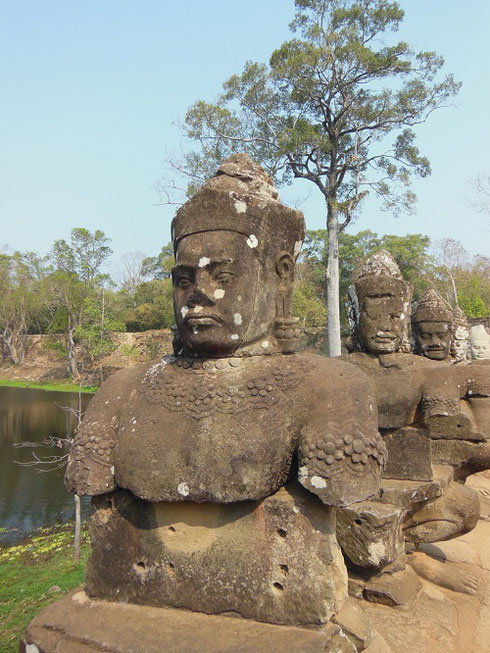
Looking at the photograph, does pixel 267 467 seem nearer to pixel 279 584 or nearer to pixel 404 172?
pixel 279 584

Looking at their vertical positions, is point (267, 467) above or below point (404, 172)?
below

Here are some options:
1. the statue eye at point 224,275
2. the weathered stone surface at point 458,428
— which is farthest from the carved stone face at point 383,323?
the statue eye at point 224,275

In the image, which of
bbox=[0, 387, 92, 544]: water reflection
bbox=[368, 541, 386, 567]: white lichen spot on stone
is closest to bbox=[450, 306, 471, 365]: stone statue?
bbox=[368, 541, 386, 567]: white lichen spot on stone

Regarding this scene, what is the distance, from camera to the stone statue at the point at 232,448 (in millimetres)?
2027

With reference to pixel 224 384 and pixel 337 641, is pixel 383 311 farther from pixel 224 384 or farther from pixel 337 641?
pixel 337 641

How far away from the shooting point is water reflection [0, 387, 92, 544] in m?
9.36

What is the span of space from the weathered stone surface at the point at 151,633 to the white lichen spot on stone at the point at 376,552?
1335mm

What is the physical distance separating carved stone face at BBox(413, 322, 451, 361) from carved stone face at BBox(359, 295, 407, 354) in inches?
57.7

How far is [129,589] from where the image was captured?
7.29 feet

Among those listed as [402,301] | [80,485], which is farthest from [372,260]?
[80,485]

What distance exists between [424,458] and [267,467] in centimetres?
230

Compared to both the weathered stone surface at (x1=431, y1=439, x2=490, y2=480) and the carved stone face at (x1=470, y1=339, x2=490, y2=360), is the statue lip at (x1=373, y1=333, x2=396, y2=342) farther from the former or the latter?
the carved stone face at (x1=470, y1=339, x2=490, y2=360)

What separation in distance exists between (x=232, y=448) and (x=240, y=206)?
1168 mm

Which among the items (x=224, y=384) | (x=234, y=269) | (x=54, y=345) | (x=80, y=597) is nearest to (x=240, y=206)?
(x=234, y=269)
